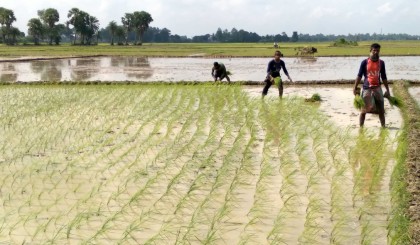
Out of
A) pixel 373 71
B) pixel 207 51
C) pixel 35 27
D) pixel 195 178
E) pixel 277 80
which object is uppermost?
pixel 35 27

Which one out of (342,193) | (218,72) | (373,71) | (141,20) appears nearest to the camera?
(342,193)

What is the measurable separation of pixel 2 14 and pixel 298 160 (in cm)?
5948

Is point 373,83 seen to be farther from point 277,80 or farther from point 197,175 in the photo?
point 197,175

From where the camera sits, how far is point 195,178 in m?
3.79

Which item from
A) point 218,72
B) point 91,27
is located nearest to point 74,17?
point 91,27

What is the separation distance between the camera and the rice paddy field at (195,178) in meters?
2.75

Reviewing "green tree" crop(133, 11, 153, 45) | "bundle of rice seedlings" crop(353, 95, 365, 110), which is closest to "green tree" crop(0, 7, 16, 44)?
"green tree" crop(133, 11, 153, 45)

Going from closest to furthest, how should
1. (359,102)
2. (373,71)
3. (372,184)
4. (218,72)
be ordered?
(372,184) → (373,71) → (359,102) → (218,72)

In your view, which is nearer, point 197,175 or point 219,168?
point 197,175

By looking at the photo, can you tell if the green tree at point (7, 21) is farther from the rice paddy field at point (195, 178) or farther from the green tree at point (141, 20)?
the rice paddy field at point (195, 178)

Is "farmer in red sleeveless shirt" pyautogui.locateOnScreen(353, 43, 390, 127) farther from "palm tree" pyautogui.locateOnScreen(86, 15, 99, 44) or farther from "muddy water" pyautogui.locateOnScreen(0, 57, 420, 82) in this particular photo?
"palm tree" pyautogui.locateOnScreen(86, 15, 99, 44)

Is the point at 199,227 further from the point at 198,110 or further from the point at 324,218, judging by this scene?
the point at 198,110

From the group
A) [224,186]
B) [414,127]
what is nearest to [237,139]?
[224,186]

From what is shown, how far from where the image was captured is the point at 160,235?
2.68 meters
